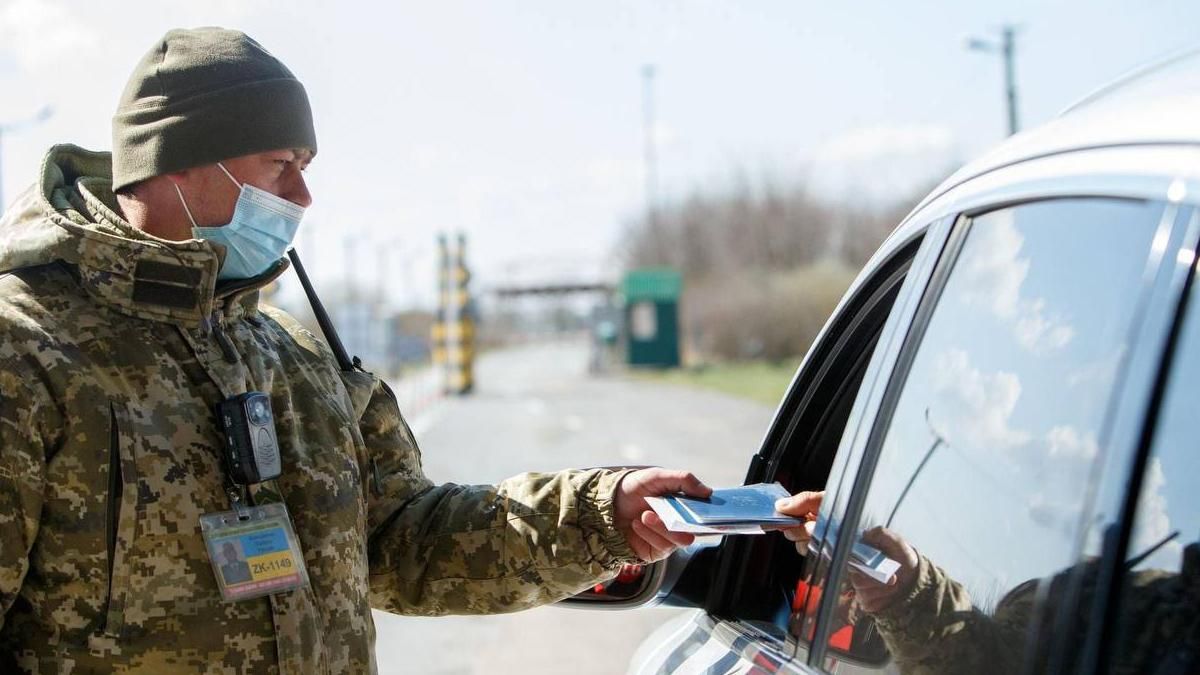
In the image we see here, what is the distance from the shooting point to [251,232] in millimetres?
2412

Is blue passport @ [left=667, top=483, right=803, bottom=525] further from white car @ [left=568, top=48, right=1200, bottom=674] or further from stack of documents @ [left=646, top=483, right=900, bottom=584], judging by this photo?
white car @ [left=568, top=48, right=1200, bottom=674]

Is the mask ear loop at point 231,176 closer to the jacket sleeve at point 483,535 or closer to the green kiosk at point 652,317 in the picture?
the jacket sleeve at point 483,535

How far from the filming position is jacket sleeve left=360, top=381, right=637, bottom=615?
8.07 feet

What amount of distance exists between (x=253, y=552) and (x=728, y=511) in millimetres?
816

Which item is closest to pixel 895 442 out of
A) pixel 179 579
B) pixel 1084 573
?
pixel 1084 573

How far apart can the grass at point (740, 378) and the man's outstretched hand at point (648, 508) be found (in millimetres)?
21444

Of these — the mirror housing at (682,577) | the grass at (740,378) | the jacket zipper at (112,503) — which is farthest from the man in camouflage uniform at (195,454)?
the grass at (740,378)

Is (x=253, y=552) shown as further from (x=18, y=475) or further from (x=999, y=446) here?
(x=999, y=446)

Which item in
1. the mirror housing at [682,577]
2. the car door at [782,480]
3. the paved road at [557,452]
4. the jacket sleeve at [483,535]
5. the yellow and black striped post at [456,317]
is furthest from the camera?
the yellow and black striped post at [456,317]

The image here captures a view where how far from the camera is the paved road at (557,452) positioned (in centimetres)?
671

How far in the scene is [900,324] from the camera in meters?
1.82

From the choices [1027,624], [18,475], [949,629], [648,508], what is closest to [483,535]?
[648,508]

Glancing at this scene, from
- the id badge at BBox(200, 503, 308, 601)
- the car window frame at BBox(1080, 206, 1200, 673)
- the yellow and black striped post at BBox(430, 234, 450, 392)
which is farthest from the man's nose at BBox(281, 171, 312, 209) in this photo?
the yellow and black striped post at BBox(430, 234, 450, 392)

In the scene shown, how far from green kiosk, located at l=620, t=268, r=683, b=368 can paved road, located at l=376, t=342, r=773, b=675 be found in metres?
4.71
